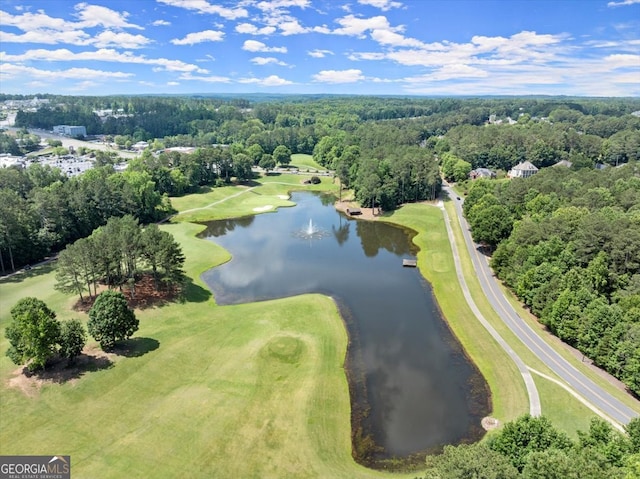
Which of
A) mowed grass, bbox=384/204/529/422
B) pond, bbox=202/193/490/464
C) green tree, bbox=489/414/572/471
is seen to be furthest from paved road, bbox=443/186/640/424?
green tree, bbox=489/414/572/471

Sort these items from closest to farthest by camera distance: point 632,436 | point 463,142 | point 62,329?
point 632,436
point 62,329
point 463,142

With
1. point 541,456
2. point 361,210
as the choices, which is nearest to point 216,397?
point 541,456

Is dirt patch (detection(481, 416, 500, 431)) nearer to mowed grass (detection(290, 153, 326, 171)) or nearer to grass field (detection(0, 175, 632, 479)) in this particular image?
grass field (detection(0, 175, 632, 479))

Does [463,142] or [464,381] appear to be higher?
[463,142]

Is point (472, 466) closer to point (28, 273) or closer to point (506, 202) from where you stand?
point (28, 273)

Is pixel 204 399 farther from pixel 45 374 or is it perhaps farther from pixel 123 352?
pixel 45 374

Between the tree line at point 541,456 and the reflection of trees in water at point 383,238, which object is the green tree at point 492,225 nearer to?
the reflection of trees in water at point 383,238

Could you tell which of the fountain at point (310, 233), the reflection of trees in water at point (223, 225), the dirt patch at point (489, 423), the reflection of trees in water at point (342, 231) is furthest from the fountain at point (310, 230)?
the dirt patch at point (489, 423)

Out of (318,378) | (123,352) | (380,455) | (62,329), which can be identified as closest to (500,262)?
(318,378)
